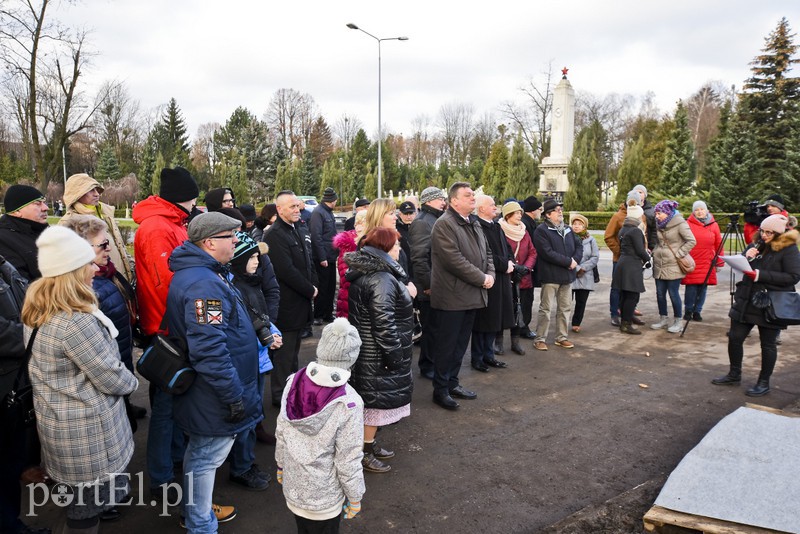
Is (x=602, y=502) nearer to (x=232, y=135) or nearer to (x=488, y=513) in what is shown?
(x=488, y=513)

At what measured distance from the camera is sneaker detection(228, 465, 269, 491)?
3.76 metres

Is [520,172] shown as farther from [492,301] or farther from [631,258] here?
[492,301]

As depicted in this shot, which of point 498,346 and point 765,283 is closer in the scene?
point 765,283

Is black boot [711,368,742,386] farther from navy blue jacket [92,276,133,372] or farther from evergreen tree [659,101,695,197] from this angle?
evergreen tree [659,101,695,197]

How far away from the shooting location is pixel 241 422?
3.11m

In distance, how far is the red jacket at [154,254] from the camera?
3.77 m

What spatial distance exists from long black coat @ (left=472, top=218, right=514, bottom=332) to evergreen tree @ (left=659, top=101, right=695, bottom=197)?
34.3 m

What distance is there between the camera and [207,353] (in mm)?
2877

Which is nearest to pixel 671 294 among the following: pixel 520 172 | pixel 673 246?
pixel 673 246

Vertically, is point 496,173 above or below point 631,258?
above

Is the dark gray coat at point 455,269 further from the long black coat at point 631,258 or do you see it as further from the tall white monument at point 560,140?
the tall white monument at point 560,140

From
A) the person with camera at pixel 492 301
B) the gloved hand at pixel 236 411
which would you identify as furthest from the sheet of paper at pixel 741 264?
the gloved hand at pixel 236 411

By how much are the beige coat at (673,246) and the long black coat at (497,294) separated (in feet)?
10.9

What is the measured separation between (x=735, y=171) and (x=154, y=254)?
3321 centimetres
